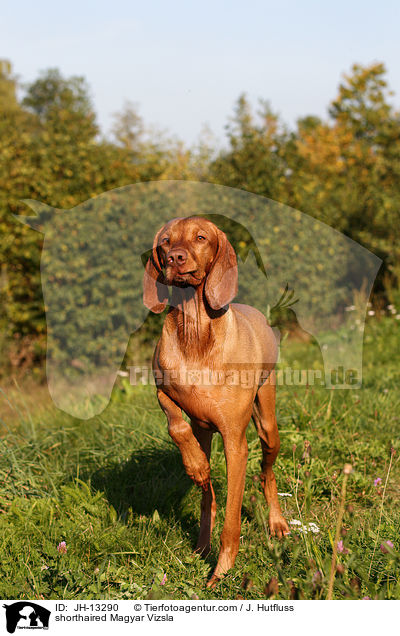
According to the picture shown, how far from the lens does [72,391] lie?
273 inches

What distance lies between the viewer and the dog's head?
2.55 metres

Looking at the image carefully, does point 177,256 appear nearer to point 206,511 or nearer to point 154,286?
point 154,286

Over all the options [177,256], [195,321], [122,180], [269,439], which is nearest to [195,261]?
[177,256]

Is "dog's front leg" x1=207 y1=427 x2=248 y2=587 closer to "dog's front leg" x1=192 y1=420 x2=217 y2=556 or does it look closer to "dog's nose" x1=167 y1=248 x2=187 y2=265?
"dog's front leg" x1=192 y1=420 x2=217 y2=556

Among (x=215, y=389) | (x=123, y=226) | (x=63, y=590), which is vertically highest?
(x=123, y=226)

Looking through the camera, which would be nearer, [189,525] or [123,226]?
[189,525]

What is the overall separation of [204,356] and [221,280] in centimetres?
40

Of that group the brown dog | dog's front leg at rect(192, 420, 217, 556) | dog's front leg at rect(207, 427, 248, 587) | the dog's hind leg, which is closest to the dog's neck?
the brown dog

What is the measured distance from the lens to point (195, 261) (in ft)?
8.52

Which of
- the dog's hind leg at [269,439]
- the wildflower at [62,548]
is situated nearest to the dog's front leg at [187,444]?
the dog's hind leg at [269,439]

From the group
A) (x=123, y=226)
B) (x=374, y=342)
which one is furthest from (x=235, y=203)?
(x=374, y=342)
